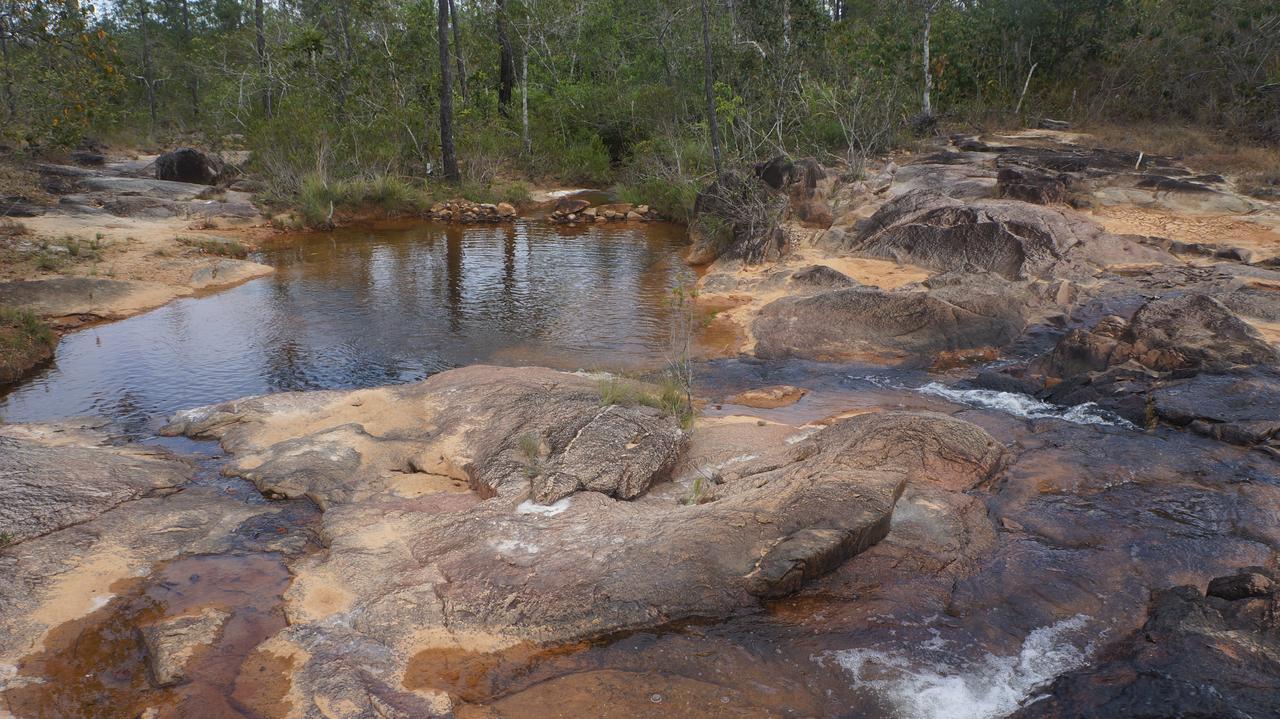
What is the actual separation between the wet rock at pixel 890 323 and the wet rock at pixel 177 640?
5.79 meters

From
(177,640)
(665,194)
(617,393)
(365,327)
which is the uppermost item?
(665,194)

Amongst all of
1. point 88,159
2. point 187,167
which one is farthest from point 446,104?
point 88,159

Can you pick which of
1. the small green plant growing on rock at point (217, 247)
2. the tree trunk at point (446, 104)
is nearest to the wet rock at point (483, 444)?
the small green plant growing on rock at point (217, 247)

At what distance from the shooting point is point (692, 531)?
4.43 meters

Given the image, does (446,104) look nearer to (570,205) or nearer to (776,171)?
(570,205)

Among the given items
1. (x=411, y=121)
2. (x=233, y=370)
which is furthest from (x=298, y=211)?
(x=233, y=370)

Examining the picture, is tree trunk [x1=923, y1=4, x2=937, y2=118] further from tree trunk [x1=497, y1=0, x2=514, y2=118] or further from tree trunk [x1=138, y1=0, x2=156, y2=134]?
tree trunk [x1=138, y1=0, x2=156, y2=134]

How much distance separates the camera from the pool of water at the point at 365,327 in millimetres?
7691

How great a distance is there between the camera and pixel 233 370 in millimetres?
8125

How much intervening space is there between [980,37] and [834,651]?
2053 centimetres

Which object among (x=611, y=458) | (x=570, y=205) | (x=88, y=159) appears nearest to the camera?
(x=611, y=458)

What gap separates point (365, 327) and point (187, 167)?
11.9m

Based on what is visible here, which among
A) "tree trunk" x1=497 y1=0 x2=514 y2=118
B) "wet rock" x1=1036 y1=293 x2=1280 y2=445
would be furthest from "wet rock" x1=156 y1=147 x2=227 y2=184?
"wet rock" x1=1036 y1=293 x2=1280 y2=445

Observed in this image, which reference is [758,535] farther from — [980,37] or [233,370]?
[980,37]
